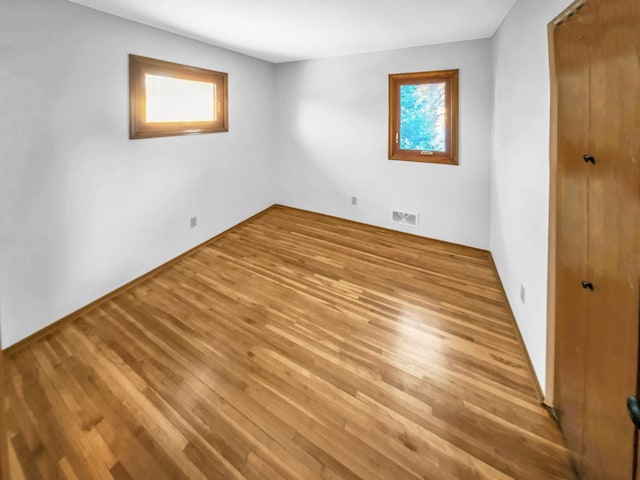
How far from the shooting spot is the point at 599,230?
111 centimetres

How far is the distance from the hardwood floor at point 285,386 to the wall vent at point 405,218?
1.29 meters

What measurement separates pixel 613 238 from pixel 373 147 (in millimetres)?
3814

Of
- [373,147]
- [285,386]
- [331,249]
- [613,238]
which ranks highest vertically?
[373,147]

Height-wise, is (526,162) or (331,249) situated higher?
(526,162)

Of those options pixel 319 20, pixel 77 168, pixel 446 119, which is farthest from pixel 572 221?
pixel 77 168

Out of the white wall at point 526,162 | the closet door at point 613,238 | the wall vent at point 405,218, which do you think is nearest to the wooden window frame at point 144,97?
the wall vent at point 405,218

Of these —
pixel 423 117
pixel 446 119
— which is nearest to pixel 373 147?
pixel 423 117

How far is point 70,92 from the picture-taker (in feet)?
8.33

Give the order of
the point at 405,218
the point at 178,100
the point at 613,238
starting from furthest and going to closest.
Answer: the point at 405,218
the point at 178,100
the point at 613,238

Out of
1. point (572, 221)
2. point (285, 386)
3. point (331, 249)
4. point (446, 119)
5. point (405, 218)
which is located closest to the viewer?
point (572, 221)

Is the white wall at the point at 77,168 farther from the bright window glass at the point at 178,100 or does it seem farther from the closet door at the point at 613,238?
the closet door at the point at 613,238

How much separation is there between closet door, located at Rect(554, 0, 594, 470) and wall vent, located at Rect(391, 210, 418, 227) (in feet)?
9.46

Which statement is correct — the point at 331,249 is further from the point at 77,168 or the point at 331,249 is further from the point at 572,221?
the point at 572,221

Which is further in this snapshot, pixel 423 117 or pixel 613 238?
pixel 423 117
